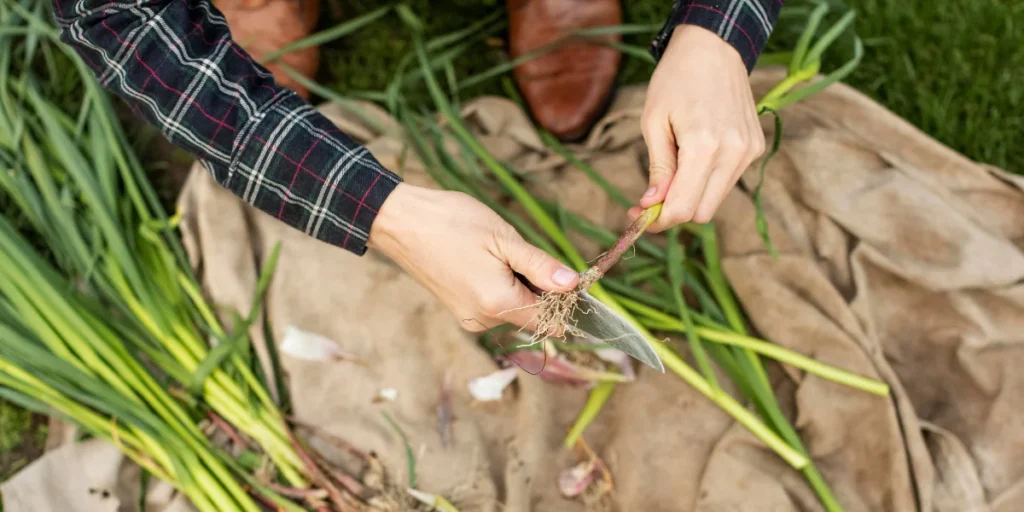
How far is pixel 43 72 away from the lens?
1.47 meters

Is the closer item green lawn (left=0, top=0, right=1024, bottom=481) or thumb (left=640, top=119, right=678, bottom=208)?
thumb (left=640, top=119, right=678, bottom=208)

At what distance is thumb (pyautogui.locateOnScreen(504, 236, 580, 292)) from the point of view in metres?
0.80

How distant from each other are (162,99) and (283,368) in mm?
596

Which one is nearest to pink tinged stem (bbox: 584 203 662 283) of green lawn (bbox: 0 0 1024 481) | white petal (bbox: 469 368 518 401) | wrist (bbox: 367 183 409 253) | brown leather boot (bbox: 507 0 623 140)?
wrist (bbox: 367 183 409 253)

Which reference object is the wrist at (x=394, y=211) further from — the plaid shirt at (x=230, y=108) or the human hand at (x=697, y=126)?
the human hand at (x=697, y=126)

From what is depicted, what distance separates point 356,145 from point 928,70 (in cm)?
122

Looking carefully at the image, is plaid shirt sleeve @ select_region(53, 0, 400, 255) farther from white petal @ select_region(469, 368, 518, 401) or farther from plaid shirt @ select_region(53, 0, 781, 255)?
white petal @ select_region(469, 368, 518, 401)

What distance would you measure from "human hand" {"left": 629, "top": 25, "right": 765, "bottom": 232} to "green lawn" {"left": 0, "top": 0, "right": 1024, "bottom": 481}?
2.02ft

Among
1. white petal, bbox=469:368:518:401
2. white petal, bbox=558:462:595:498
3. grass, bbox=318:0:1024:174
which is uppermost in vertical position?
grass, bbox=318:0:1024:174

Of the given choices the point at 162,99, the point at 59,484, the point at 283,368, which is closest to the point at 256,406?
the point at 283,368

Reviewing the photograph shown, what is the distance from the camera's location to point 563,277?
0.80 metres

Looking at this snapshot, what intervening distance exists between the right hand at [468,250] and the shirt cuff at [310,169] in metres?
0.03

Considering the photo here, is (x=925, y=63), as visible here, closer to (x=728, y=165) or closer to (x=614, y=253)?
(x=728, y=165)

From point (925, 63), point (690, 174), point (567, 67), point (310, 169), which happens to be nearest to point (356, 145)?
point (310, 169)
